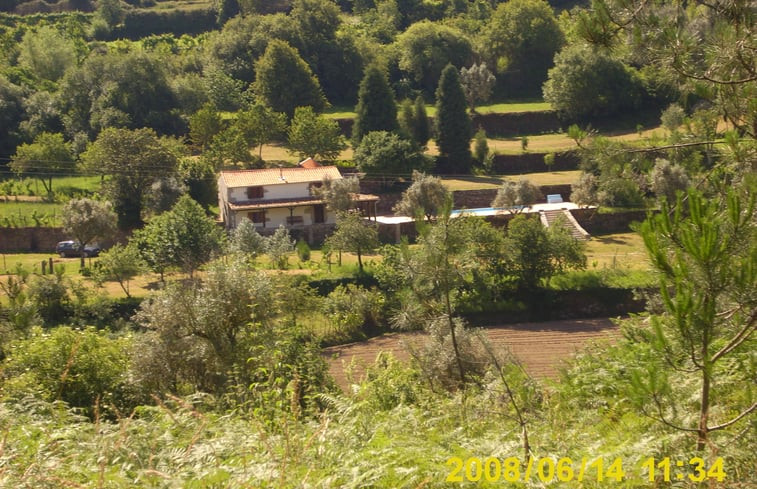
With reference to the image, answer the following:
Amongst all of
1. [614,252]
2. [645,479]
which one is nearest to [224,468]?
[645,479]

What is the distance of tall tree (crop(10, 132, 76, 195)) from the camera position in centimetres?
4150

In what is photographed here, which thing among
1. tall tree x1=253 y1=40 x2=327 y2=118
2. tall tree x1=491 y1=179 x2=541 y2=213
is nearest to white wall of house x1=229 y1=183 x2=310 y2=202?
tall tree x1=491 y1=179 x2=541 y2=213

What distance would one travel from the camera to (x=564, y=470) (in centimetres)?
569

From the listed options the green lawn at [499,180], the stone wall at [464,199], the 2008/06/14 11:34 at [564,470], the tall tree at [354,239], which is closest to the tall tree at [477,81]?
the green lawn at [499,180]

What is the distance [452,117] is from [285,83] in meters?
11.9

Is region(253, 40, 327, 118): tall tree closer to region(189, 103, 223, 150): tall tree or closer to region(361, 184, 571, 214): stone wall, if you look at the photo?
Result: region(189, 103, 223, 150): tall tree

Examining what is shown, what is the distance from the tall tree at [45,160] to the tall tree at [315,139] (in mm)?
12249

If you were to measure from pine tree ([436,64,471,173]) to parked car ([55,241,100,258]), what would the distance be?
2097 centimetres

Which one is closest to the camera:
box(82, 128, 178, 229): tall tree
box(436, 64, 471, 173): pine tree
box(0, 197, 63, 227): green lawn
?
box(0, 197, 63, 227): green lawn

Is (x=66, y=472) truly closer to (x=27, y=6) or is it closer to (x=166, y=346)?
(x=166, y=346)

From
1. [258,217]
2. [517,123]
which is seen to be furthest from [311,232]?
[517,123]

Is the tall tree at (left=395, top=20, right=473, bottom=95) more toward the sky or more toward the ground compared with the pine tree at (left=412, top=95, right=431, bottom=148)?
more toward the sky

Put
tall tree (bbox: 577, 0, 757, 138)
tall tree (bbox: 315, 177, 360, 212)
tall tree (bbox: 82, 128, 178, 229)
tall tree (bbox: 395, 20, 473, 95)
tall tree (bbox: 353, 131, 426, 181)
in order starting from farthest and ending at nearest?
1. tall tree (bbox: 395, 20, 473, 95)
2. tall tree (bbox: 353, 131, 426, 181)
3. tall tree (bbox: 82, 128, 178, 229)
4. tall tree (bbox: 315, 177, 360, 212)
5. tall tree (bbox: 577, 0, 757, 138)

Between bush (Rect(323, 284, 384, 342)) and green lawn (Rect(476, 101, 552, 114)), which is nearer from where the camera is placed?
bush (Rect(323, 284, 384, 342))
